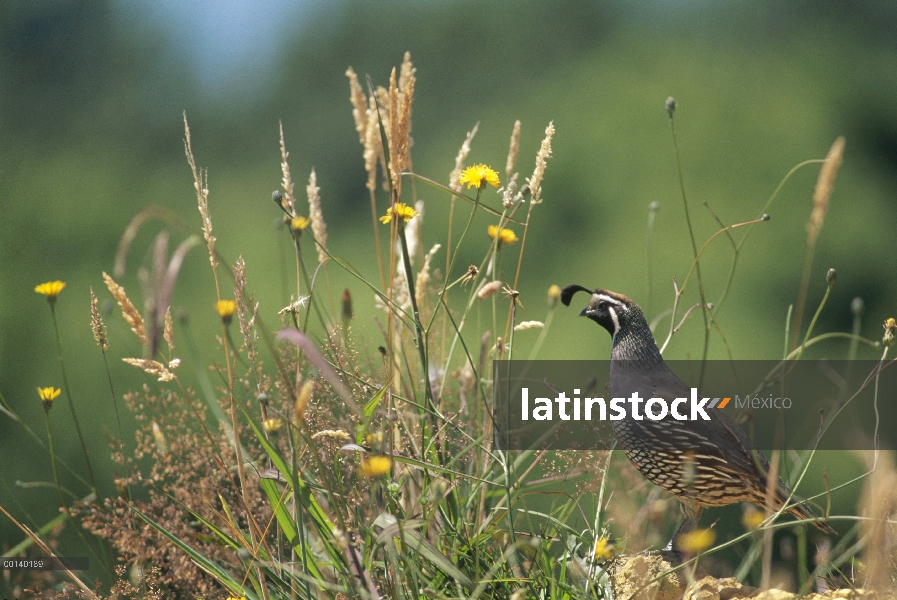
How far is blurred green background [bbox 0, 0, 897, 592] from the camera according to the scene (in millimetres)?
4102

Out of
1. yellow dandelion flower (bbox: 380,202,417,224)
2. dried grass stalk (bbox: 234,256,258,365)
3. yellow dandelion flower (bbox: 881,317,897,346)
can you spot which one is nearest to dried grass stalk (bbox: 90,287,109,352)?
dried grass stalk (bbox: 234,256,258,365)

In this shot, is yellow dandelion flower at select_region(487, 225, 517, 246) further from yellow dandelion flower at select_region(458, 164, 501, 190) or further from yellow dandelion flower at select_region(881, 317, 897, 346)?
yellow dandelion flower at select_region(881, 317, 897, 346)

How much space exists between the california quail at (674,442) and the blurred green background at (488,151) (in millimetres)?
1986

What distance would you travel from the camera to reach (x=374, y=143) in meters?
1.59

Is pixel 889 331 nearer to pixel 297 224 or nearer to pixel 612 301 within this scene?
pixel 612 301

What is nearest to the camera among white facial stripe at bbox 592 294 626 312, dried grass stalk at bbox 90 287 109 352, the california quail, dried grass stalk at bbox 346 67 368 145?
dried grass stalk at bbox 90 287 109 352

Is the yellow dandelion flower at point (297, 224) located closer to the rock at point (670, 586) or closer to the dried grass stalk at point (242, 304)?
the dried grass stalk at point (242, 304)

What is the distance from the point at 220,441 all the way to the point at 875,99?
13.9 feet

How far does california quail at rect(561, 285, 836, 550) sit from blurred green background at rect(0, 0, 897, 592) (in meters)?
1.99

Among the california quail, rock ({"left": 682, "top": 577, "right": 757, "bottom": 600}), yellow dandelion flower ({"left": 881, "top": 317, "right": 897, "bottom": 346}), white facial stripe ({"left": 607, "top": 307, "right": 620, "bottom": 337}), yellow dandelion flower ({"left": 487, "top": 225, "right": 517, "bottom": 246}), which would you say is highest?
yellow dandelion flower ({"left": 487, "top": 225, "right": 517, "bottom": 246})

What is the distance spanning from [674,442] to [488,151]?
3411 mm

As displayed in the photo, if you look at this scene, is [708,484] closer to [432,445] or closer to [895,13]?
[432,445]

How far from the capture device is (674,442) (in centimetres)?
150

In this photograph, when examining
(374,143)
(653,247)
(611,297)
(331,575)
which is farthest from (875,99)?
(331,575)
